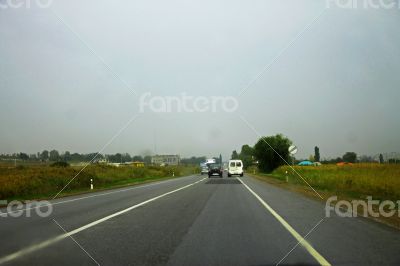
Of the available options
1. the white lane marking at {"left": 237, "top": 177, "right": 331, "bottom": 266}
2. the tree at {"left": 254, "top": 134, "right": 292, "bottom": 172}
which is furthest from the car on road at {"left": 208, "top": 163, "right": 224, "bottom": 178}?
the white lane marking at {"left": 237, "top": 177, "right": 331, "bottom": 266}

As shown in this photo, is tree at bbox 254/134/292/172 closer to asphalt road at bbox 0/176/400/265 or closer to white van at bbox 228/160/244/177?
white van at bbox 228/160/244/177

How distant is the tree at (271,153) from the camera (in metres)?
90.1

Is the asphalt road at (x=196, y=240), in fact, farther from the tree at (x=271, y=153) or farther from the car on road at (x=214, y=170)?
the tree at (x=271, y=153)

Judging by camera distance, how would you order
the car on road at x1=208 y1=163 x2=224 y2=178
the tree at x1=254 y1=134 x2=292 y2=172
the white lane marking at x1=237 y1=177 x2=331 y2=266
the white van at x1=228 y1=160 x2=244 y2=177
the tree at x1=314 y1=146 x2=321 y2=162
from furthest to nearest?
the tree at x1=314 y1=146 x2=321 y2=162
the tree at x1=254 y1=134 x2=292 y2=172
the white van at x1=228 y1=160 x2=244 y2=177
the car on road at x1=208 y1=163 x2=224 y2=178
the white lane marking at x1=237 y1=177 x2=331 y2=266

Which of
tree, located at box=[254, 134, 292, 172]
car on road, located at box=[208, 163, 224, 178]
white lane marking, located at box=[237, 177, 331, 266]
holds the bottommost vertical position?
white lane marking, located at box=[237, 177, 331, 266]

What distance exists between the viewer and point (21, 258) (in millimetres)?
6758

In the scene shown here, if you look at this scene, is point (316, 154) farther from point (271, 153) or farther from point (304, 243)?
point (304, 243)

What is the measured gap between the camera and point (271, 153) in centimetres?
9050

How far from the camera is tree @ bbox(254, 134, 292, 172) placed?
295 feet

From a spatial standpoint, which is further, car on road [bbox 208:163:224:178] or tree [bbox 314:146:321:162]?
tree [bbox 314:146:321:162]

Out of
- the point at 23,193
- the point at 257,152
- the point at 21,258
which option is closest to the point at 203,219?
the point at 21,258

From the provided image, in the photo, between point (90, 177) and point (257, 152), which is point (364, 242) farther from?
point (257, 152)

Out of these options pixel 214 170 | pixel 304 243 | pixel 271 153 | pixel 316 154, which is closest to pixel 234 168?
pixel 214 170

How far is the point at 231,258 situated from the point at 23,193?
2288cm
